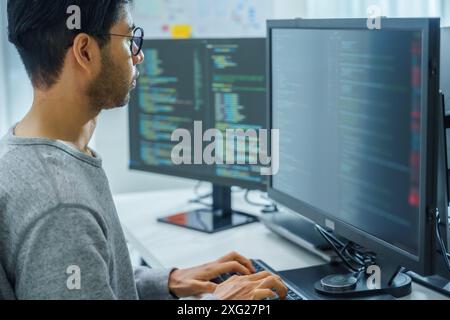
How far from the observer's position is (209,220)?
77.8 inches

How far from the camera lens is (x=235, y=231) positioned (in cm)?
189

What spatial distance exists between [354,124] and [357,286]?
32 centimetres

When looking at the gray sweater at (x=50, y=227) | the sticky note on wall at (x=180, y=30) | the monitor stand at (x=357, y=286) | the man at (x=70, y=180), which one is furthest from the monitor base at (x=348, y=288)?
the sticky note on wall at (x=180, y=30)

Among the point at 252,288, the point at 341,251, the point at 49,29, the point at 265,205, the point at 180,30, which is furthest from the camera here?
the point at 180,30

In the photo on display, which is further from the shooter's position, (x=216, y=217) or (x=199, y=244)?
(x=216, y=217)

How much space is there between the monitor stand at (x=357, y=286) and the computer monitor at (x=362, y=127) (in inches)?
0.9

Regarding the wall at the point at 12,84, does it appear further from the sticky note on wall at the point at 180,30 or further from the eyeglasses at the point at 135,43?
the eyeglasses at the point at 135,43

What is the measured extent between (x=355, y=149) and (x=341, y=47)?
0.20 m

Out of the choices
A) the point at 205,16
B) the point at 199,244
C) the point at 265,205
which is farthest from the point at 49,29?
the point at 205,16

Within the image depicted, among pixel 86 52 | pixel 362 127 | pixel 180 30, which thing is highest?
pixel 180 30

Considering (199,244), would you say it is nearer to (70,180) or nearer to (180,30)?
(70,180)
